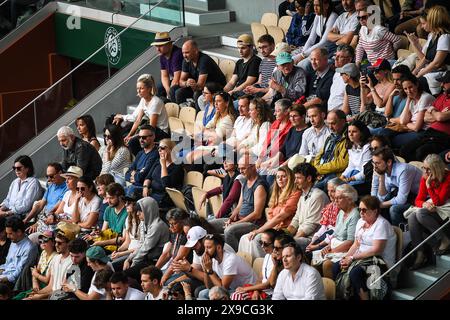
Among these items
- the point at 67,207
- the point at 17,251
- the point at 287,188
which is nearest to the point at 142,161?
the point at 67,207

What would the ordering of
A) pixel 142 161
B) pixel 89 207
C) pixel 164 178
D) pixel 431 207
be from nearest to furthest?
pixel 431 207 < pixel 164 178 < pixel 89 207 < pixel 142 161

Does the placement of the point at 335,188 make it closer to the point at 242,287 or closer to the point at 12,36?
the point at 242,287

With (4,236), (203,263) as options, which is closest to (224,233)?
(203,263)

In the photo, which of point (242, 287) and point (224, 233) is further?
point (224, 233)

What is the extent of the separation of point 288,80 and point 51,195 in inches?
121

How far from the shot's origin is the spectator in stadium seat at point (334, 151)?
11.4 m

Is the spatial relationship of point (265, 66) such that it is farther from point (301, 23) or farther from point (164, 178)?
point (164, 178)

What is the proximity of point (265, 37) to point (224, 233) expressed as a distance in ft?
10.4

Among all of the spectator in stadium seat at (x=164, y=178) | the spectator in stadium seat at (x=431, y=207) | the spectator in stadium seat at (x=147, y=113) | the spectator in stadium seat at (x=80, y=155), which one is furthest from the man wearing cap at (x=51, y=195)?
the spectator in stadium seat at (x=431, y=207)

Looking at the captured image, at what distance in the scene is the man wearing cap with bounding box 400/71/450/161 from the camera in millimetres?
10938

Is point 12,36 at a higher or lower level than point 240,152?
lower

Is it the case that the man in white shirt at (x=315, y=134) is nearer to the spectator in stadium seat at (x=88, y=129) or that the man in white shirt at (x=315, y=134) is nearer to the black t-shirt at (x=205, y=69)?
the black t-shirt at (x=205, y=69)

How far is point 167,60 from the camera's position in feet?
49.2

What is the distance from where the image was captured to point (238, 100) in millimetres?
13266
